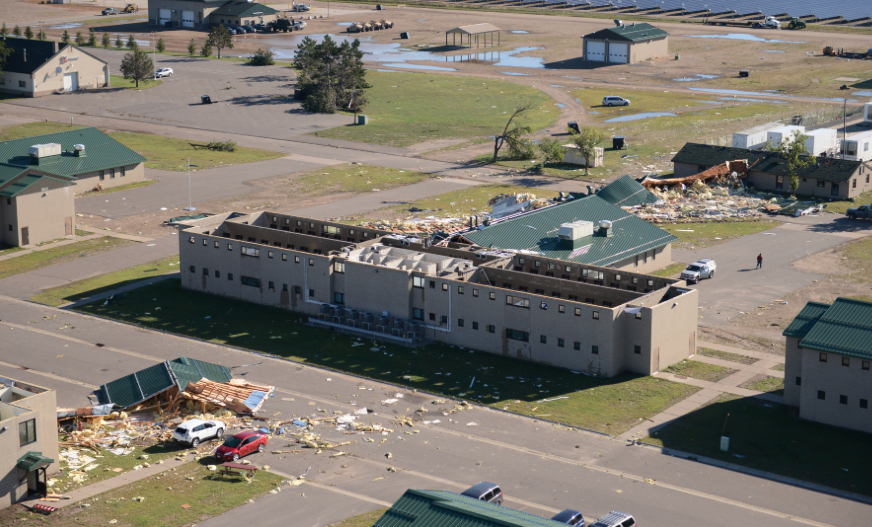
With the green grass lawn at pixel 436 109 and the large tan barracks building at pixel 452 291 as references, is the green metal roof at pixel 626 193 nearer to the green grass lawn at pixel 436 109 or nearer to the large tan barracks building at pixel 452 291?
the large tan barracks building at pixel 452 291

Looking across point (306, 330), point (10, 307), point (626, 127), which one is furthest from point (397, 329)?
point (626, 127)

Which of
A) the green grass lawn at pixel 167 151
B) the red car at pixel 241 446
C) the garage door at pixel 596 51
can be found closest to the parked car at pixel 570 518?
the red car at pixel 241 446

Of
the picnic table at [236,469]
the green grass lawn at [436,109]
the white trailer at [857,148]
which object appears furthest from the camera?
the green grass lawn at [436,109]

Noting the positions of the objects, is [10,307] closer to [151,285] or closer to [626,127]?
[151,285]

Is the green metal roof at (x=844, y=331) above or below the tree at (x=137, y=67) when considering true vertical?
below

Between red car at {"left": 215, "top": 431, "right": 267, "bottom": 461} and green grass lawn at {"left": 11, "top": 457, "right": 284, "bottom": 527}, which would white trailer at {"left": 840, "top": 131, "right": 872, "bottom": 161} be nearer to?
red car at {"left": 215, "top": 431, "right": 267, "bottom": 461}

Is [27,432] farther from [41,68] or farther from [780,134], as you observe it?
[41,68]
